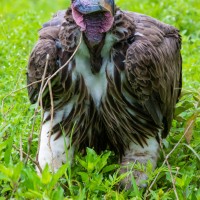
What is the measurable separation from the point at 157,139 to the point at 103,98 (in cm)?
56

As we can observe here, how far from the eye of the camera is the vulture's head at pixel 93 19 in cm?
522

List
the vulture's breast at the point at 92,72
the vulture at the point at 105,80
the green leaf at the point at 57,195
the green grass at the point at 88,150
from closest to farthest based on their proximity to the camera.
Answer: the green leaf at the point at 57,195 → the green grass at the point at 88,150 → the vulture at the point at 105,80 → the vulture's breast at the point at 92,72

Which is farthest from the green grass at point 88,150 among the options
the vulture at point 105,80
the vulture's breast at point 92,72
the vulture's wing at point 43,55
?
the vulture's breast at point 92,72

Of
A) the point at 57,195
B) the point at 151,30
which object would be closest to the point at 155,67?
the point at 151,30

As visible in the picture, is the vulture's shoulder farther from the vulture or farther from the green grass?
the green grass

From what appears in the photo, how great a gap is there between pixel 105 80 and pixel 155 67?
317 mm

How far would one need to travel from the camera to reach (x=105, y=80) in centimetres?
552

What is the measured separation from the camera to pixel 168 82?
575 centimetres

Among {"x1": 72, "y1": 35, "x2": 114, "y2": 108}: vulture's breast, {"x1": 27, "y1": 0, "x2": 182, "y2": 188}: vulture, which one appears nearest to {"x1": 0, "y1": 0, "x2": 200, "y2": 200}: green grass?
{"x1": 27, "y1": 0, "x2": 182, "y2": 188}: vulture

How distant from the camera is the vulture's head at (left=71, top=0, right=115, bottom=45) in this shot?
5219 mm

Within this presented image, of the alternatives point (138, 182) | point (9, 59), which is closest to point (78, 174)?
point (138, 182)

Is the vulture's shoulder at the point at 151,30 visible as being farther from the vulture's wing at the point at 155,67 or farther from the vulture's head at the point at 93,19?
the vulture's head at the point at 93,19

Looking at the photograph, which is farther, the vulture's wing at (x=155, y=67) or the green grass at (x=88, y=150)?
the vulture's wing at (x=155, y=67)

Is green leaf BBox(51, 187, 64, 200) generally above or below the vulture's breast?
below
